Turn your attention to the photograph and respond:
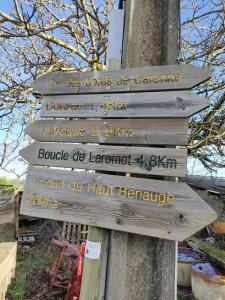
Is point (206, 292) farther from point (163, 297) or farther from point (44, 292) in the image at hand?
point (163, 297)

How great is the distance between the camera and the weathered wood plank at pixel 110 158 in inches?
80.0

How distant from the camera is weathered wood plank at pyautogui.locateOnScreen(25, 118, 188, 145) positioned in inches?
82.8

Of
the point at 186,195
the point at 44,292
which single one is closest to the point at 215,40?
the point at 186,195

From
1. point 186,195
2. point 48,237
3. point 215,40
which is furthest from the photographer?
point 48,237

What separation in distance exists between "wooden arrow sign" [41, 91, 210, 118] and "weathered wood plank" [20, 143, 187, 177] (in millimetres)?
238

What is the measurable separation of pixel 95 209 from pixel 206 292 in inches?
177

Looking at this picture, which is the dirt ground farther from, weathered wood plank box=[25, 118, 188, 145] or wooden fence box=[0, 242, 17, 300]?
weathered wood plank box=[25, 118, 188, 145]

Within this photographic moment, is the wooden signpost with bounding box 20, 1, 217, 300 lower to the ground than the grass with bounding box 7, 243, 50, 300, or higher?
higher

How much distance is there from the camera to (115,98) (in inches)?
90.7

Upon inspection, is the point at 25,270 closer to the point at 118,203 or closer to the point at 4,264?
the point at 4,264

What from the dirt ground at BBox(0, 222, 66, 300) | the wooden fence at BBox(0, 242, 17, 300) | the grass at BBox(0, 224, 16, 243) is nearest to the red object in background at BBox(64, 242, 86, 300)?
the dirt ground at BBox(0, 222, 66, 300)

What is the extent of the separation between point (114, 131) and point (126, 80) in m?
0.37

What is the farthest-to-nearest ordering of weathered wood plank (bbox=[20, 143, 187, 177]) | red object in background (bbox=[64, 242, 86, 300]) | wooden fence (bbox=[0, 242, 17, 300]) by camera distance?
red object in background (bbox=[64, 242, 86, 300]) → wooden fence (bbox=[0, 242, 17, 300]) → weathered wood plank (bbox=[20, 143, 187, 177])

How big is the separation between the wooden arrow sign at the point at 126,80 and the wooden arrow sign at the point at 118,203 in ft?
2.03
